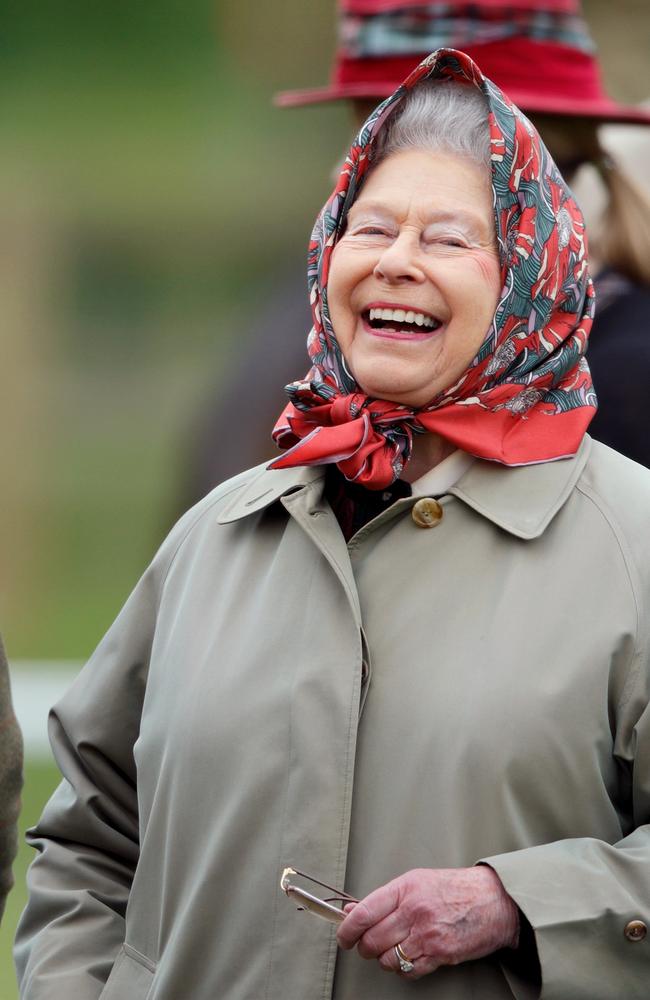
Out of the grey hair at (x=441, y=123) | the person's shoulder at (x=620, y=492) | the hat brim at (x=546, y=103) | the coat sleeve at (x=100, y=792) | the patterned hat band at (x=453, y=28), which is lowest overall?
the coat sleeve at (x=100, y=792)

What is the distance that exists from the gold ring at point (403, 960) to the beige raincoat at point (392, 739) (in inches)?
3.4

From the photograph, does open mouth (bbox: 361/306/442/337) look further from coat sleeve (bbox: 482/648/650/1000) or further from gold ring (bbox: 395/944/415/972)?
gold ring (bbox: 395/944/415/972)

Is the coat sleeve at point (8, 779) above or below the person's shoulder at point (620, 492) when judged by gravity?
below

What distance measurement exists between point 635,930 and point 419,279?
0.99 m

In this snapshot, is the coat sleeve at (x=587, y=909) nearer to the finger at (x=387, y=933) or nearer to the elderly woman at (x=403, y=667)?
the elderly woman at (x=403, y=667)

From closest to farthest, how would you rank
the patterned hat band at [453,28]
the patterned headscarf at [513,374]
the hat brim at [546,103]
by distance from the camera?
the patterned headscarf at [513,374] < the hat brim at [546,103] < the patterned hat band at [453,28]

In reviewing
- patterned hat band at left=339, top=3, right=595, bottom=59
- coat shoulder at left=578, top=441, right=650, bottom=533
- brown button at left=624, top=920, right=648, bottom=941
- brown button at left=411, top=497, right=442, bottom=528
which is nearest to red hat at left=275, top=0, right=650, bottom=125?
patterned hat band at left=339, top=3, right=595, bottom=59

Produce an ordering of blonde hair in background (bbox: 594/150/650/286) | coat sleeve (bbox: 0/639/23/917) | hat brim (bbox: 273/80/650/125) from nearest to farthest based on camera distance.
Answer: coat sleeve (bbox: 0/639/23/917) < blonde hair in background (bbox: 594/150/650/286) < hat brim (bbox: 273/80/650/125)

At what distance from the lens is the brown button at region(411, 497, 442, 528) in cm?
226

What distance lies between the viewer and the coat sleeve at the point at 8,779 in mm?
2439

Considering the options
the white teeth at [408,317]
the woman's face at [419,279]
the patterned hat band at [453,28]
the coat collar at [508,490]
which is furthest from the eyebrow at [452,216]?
the patterned hat band at [453,28]

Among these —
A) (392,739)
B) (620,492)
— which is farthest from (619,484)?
(392,739)

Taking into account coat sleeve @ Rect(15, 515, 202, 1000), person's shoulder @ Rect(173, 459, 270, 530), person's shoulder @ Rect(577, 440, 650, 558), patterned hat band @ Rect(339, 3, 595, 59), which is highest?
patterned hat band @ Rect(339, 3, 595, 59)

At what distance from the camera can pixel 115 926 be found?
97.0 inches
